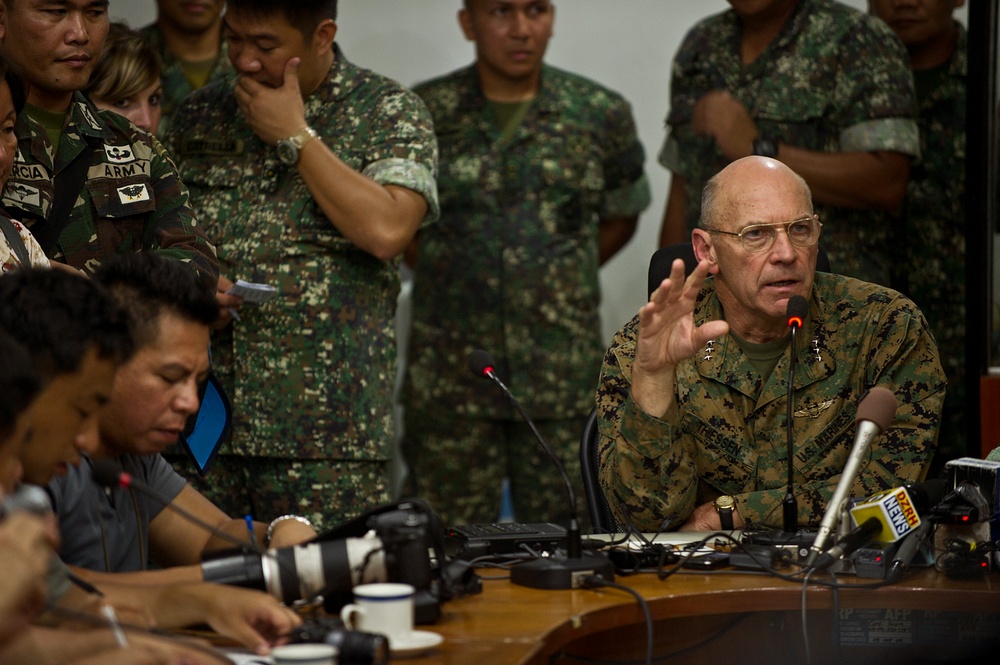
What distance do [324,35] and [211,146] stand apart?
17.3 inches

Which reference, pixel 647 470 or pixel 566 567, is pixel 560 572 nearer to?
pixel 566 567

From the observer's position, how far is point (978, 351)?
3951mm

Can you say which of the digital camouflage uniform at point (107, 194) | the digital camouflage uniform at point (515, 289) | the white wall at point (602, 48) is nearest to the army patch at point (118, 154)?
the digital camouflage uniform at point (107, 194)

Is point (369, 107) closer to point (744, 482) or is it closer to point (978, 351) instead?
point (744, 482)

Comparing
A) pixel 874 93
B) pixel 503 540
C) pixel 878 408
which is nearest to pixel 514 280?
pixel 874 93

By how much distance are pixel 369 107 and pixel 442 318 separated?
109cm

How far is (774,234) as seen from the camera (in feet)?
9.30

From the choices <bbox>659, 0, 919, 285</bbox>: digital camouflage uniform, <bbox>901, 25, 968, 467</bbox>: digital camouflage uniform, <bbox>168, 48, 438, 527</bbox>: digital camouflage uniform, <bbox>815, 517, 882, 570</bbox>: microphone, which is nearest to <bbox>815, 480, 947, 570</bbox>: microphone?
<bbox>815, 517, 882, 570</bbox>: microphone

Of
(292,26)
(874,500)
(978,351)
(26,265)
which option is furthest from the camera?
(978,351)

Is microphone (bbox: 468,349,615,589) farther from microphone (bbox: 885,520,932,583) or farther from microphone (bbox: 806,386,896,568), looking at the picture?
microphone (bbox: 885,520,932,583)

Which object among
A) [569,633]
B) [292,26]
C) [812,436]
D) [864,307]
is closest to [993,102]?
[864,307]

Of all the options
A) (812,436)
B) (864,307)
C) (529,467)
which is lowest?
(529,467)

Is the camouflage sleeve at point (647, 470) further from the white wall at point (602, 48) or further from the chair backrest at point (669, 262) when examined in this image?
the white wall at point (602, 48)

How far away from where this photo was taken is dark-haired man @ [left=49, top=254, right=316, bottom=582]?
211cm
